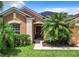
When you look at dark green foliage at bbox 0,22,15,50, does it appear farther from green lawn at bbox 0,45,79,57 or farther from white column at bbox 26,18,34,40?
white column at bbox 26,18,34,40

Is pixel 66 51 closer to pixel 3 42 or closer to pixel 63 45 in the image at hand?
pixel 63 45

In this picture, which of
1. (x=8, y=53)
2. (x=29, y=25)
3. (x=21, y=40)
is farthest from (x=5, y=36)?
(x=29, y=25)

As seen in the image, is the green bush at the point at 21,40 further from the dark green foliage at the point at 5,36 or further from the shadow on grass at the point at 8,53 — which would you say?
the dark green foliage at the point at 5,36

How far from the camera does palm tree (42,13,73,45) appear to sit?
24.9m

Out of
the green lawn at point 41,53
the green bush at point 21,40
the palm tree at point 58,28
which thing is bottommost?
the green lawn at point 41,53

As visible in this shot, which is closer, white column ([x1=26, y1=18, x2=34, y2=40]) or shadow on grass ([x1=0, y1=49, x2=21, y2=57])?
shadow on grass ([x1=0, y1=49, x2=21, y2=57])

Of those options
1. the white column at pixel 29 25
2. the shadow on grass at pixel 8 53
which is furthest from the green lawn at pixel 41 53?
the white column at pixel 29 25

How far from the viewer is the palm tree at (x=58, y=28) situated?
980 inches

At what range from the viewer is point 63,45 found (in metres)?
25.6

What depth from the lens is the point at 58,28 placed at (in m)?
25.0

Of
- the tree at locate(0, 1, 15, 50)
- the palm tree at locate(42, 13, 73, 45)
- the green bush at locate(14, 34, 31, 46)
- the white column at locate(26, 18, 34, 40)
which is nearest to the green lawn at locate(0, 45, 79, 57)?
the tree at locate(0, 1, 15, 50)

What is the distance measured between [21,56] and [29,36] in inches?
291

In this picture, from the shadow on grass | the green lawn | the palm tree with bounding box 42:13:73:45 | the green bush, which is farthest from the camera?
the green bush

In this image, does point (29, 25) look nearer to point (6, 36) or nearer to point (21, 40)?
point (21, 40)
